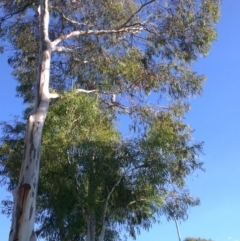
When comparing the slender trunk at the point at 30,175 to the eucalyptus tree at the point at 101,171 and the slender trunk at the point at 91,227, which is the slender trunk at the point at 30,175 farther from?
the slender trunk at the point at 91,227

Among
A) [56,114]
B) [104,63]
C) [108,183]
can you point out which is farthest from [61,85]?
[108,183]

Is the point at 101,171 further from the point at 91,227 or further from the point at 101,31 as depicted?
the point at 101,31

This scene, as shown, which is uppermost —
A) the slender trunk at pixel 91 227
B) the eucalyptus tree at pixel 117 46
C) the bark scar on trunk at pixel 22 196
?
the eucalyptus tree at pixel 117 46

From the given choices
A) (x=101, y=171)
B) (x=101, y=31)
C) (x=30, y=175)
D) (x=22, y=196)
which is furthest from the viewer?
(x=101, y=31)

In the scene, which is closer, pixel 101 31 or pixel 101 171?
pixel 101 171

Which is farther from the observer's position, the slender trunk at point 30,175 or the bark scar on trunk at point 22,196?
the bark scar on trunk at point 22,196

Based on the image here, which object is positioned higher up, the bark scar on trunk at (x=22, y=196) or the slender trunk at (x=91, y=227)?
the slender trunk at (x=91, y=227)

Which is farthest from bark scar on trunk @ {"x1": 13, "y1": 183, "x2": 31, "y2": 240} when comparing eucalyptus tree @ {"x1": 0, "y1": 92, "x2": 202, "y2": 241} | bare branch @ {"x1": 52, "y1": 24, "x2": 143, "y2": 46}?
bare branch @ {"x1": 52, "y1": 24, "x2": 143, "y2": 46}

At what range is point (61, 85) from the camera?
43.1 feet

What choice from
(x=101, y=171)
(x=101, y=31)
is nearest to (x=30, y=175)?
(x=101, y=171)

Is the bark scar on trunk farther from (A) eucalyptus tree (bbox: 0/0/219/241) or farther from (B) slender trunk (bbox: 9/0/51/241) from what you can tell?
(A) eucalyptus tree (bbox: 0/0/219/241)

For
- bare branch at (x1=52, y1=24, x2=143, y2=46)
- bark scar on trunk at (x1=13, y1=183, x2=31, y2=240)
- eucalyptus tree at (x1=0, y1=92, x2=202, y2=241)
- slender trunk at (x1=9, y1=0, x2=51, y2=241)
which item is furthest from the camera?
bare branch at (x1=52, y1=24, x2=143, y2=46)

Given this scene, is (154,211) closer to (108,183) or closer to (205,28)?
(108,183)

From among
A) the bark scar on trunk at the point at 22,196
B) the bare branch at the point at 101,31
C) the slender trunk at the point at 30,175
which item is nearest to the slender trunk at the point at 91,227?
the slender trunk at the point at 30,175
